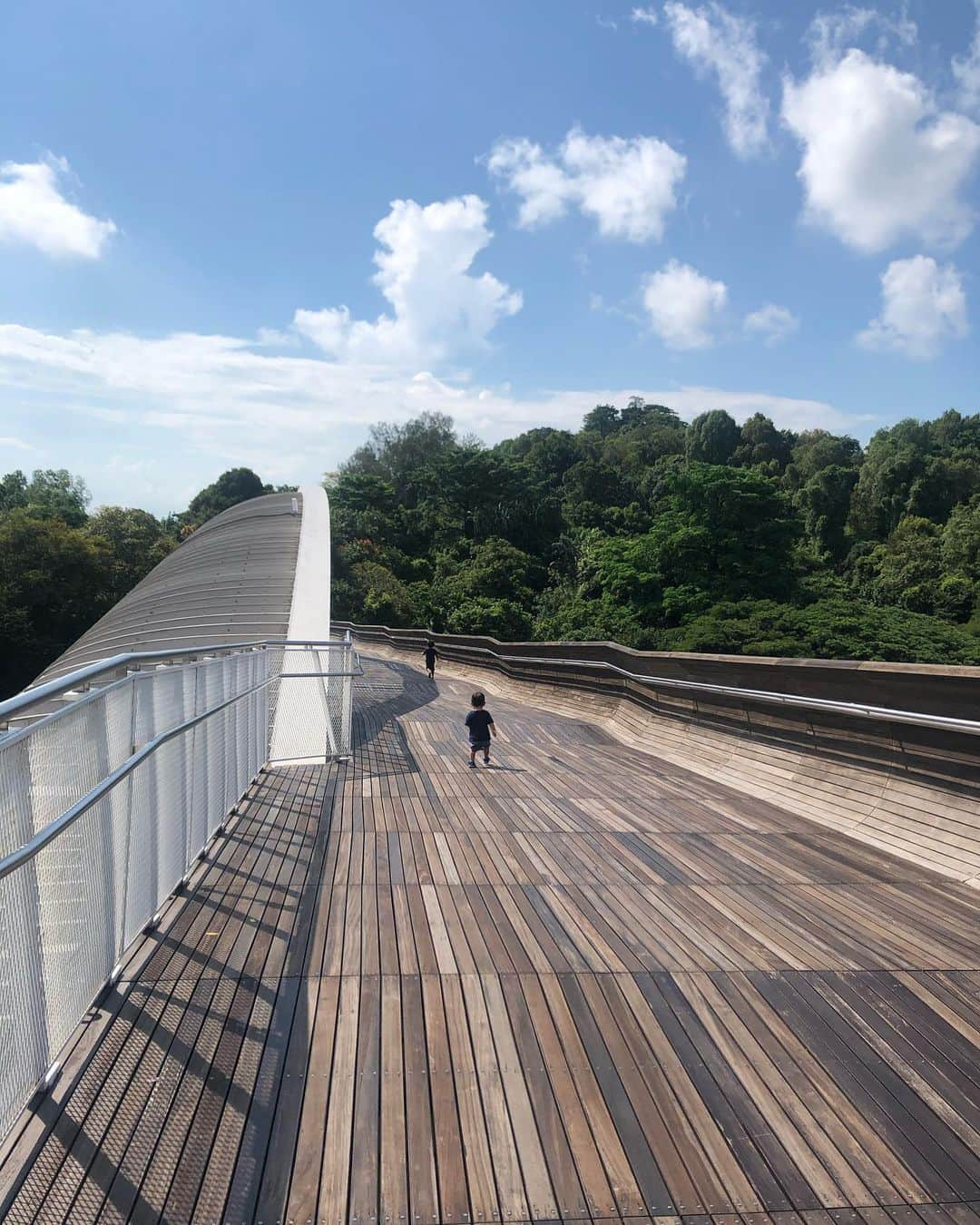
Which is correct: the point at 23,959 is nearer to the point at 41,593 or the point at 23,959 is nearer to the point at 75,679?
the point at 75,679

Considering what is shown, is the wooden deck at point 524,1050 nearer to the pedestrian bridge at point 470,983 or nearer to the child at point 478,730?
the pedestrian bridge at point 470,983

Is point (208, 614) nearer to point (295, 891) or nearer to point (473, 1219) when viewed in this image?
point (295, 891)

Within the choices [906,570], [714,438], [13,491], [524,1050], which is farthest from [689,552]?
[13,491]

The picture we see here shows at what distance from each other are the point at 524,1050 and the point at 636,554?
154 ft

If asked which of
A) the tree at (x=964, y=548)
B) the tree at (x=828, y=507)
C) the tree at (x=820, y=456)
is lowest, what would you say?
the tree at (x=964, y=548)

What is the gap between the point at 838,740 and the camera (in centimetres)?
812

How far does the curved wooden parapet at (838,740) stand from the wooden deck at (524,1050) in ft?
1.89

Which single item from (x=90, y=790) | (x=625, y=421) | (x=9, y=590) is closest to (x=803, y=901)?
(x=90, y=790)

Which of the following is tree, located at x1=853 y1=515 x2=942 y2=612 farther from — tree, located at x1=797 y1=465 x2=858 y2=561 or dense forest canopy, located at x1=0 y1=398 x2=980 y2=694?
tree, located at x1=797 y1=465 x2=858 y2=561

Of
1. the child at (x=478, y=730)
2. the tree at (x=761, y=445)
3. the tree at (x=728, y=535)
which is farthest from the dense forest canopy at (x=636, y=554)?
the child at (x=478, y=730)

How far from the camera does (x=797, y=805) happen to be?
8234 mm

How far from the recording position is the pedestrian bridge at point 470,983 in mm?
2816

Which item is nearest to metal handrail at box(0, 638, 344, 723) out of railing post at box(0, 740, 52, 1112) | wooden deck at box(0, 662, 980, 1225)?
railing post at box(0, 740, 52, 1112)

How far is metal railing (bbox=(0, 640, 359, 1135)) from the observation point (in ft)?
9.32
